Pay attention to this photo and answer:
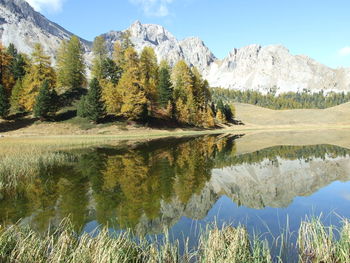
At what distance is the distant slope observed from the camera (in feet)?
356

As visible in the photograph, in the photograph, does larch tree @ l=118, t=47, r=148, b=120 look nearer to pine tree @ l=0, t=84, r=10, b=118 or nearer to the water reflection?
pine tree @ l=0, t=84, r=10, b=118

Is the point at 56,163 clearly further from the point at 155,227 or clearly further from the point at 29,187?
the point at 155,227

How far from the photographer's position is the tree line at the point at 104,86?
2191 inches

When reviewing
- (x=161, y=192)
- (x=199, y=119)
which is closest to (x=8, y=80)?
(x=199, y=119)

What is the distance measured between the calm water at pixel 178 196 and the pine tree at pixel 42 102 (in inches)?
1410

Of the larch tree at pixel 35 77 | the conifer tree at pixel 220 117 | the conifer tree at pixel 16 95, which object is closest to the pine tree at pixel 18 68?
A: the larch tree at pixel 35 77

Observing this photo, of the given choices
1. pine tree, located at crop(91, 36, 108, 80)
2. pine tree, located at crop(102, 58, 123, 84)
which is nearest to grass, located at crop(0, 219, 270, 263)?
pine tree, located at crop(102, 58, 123, 84)

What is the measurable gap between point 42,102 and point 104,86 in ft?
42.6

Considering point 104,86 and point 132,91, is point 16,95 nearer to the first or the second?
point 104,86

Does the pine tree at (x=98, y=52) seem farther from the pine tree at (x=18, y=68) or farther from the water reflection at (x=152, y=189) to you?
the water reflection at (x=152, y=189)

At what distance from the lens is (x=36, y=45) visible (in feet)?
187

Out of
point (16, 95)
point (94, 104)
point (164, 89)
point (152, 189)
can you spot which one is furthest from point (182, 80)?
point (152, 189)

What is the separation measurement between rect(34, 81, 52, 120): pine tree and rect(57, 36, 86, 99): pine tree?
487 inches

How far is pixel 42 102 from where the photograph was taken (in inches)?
2127
